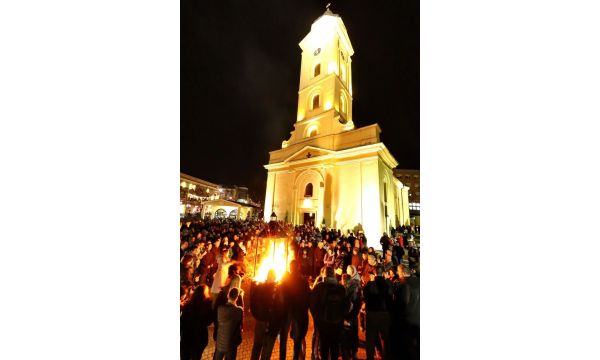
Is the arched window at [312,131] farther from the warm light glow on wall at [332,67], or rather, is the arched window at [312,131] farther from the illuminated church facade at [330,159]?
the warm light glow on wall at [332,67]

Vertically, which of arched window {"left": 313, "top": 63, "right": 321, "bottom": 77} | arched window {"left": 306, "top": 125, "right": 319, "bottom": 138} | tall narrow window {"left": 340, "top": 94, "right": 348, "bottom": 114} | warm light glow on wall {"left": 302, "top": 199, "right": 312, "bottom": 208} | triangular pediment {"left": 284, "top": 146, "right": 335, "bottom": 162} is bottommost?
warm light glow on wall {"left": 302, "top": 199, "right": 312, "bottom": 208}

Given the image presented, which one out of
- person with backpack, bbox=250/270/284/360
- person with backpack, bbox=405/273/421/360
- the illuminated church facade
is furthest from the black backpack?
the illuminated church facade

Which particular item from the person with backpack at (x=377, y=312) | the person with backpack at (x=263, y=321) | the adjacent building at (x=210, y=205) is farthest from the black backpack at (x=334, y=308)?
the adjacent building at (x=210, y=205)

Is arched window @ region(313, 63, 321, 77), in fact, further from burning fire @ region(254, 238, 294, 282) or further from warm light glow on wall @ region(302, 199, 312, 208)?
burning fire @ region(254, 238, 294, 282)

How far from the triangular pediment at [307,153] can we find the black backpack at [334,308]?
10.1 m

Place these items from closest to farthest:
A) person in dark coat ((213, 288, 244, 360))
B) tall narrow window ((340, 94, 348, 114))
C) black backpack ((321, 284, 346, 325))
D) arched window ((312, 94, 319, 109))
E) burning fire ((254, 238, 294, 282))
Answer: person in dark coat ((213, 288, 244, 360))
black backpack ((321, 284, 346, 325))
burning fire ((254, 238, 294, 282))
tall narrow window ((340, 94, 348, 114))
arched window ((312, 94, 319, 109))

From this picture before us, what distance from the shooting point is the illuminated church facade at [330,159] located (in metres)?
10.9

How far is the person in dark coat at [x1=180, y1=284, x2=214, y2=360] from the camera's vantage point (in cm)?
238

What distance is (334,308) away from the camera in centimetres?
250

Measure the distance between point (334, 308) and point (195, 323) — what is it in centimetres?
164

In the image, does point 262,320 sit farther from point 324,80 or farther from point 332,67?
point 332,67

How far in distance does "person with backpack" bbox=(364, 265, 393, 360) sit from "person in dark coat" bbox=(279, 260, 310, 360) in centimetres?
79

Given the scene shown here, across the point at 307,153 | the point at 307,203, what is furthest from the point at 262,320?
the point at 307,153
